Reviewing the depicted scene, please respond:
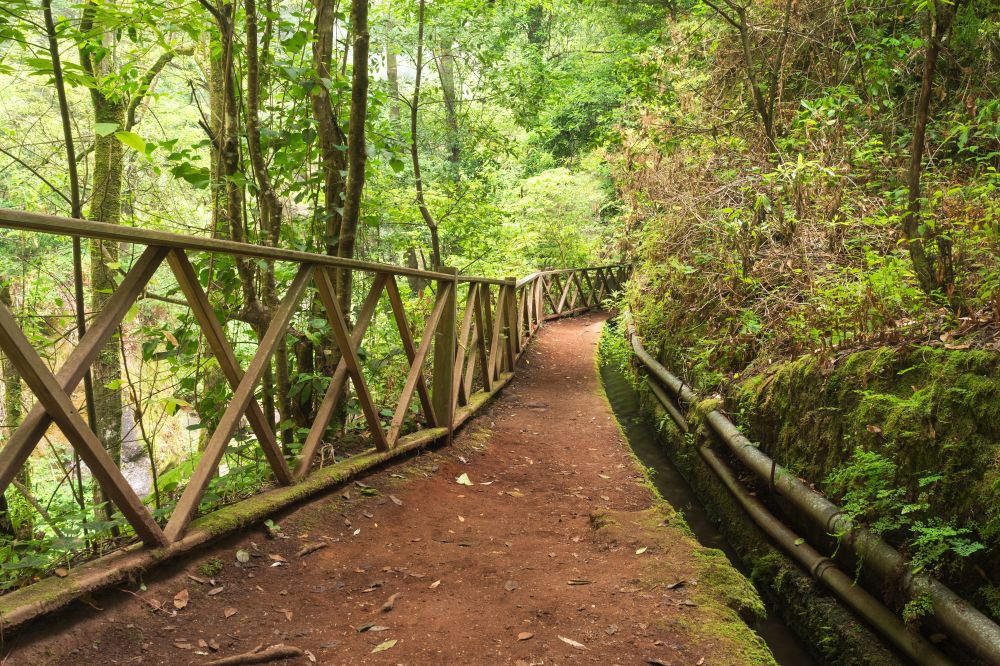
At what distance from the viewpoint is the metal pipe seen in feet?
9.50

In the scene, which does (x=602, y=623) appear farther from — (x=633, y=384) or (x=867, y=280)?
(x=633, y=384)

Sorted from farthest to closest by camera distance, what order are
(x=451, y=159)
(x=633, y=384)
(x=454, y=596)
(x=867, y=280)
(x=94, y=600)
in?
(x=451, y=159) < (x=633, y=384) < (x=867, y=280) < (x=454, y=596) < (x=94, y=600)

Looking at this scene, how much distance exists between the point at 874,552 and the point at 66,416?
3560 mm

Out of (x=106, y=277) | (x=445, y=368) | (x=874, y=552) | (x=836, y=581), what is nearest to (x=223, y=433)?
(x=445, y=368)

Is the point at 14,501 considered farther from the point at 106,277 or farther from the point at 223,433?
the point at 223,433

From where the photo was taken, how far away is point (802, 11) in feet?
27.4

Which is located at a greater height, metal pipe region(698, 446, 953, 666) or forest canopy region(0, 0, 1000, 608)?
forest canopy region(0, 0, 1000, 608)

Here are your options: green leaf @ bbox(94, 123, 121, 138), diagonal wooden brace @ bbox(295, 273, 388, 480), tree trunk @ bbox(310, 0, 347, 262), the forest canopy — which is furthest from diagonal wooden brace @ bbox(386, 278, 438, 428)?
green leaf @ bbox(94, 123, 121, 138)

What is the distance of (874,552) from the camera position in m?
3.24

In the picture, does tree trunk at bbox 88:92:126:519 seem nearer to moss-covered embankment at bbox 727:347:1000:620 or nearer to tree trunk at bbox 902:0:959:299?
moss-covered embankment at bbox 727:347:1000:620

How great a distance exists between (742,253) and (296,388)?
4.64 metres

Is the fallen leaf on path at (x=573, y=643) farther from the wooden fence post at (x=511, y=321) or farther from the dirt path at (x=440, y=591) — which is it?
the wooden fence post at (x=511, y=321)

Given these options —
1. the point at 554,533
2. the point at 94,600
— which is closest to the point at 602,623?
the point at 554,533

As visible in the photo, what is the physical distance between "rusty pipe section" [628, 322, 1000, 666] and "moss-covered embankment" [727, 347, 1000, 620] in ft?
0.32
